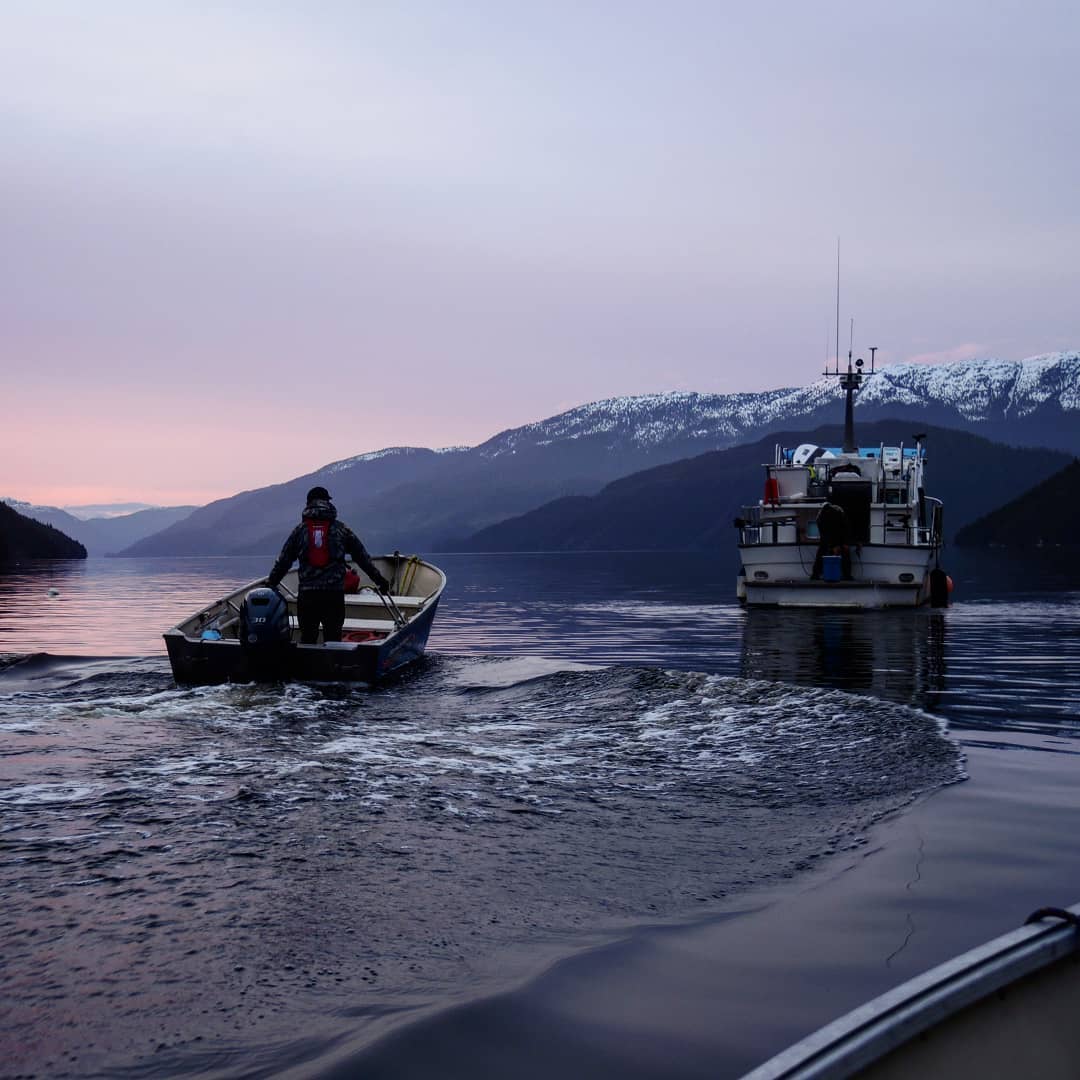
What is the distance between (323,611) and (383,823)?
9097 mm

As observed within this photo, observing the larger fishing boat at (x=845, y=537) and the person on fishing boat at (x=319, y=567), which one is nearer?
the person on fishing boat at (x=319, y=567)

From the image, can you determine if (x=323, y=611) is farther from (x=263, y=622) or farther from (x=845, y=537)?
(x=845, y=537)

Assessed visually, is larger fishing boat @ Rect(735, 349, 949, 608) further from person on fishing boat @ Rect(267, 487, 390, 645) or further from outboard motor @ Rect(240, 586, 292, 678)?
outboard motor @ Rect(240, 586, 292, 678)

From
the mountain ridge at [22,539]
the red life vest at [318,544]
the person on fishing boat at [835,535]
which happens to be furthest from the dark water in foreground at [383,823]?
the mountain ridge at [22,539]

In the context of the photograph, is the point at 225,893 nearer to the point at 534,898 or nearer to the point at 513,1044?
the point at 534,898

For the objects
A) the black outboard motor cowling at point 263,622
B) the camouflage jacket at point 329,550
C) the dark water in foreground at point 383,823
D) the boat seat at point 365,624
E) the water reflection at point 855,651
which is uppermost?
the camouflage jacket at point 329,550

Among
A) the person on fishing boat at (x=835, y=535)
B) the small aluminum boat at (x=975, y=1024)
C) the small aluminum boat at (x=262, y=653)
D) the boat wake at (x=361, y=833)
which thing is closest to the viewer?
the small aluminum boat at (x=975, y=1024)

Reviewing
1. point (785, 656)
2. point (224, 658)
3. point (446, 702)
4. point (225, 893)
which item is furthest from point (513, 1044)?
point (785, 656)

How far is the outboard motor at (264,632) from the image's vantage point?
14555mm

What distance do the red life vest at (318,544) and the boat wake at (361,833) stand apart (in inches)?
115

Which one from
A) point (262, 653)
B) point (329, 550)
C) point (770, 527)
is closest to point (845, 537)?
point (770, 527)

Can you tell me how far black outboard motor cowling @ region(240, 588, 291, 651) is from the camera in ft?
47.7

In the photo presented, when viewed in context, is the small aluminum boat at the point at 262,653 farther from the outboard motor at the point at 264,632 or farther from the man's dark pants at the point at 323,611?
the man's dark pants at the point at 323,611

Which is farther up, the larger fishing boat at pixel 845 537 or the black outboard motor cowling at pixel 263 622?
the larger fishing boat at pixel 845 537
